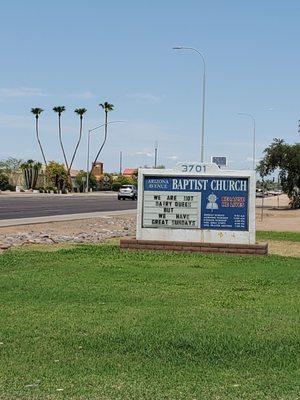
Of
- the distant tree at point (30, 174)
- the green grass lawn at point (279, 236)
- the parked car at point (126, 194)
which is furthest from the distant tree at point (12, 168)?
the green grass lawn at point (279, 236)

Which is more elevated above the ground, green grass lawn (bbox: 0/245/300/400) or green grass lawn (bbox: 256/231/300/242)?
green grass lawn (bbox: 0/245/300/400)

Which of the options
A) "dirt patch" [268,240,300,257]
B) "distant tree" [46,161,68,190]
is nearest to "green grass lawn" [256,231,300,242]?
"dirt patch" [268,240,300,257]

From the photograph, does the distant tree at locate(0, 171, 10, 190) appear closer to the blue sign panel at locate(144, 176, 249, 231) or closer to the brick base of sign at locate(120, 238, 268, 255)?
the blue sign panel at locate(144, 176, 249, 231)

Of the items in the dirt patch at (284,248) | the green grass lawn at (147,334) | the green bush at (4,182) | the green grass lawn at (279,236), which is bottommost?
the green grass lawn at (279,236)

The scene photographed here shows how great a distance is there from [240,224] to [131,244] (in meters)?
2.82

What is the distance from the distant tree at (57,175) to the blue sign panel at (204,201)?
96821mm

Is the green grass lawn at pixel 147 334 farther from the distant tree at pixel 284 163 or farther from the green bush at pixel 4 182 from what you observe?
the green bush at pixel 4 182

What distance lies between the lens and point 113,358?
6.48 meters

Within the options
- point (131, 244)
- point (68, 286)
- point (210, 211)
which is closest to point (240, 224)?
point (210, 211)

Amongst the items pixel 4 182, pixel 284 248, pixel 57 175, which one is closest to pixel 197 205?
pixel 284 248

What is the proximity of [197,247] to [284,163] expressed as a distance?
1833 inches

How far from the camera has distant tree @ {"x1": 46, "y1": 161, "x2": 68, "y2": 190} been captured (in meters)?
114

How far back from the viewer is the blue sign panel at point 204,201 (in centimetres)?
1766

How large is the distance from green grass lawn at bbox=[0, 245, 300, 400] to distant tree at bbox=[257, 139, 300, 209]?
49636 millimetres
